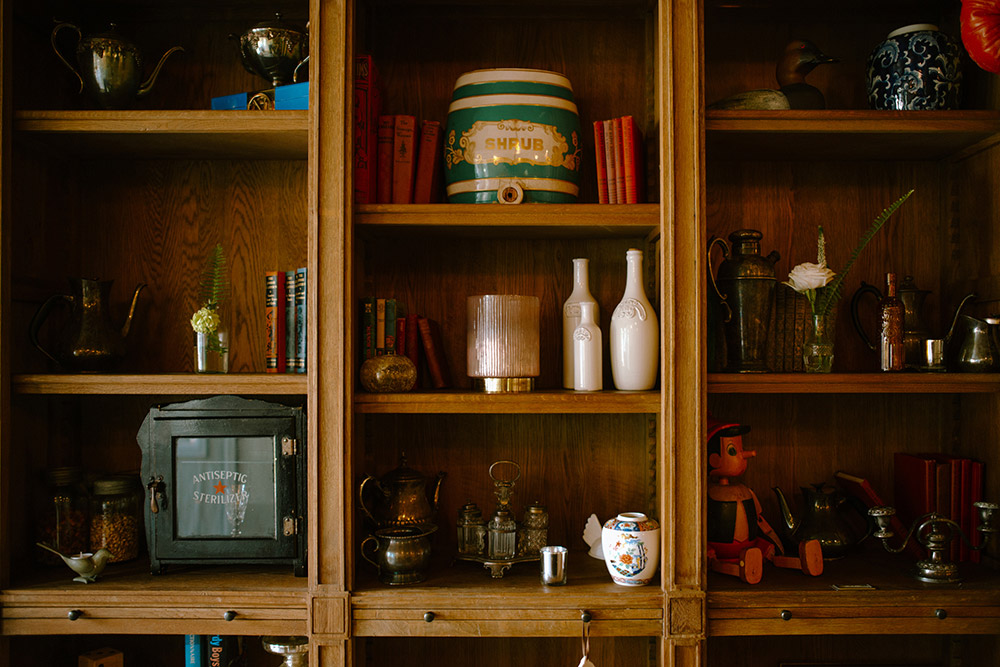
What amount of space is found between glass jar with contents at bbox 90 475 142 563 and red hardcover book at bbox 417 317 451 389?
83cm

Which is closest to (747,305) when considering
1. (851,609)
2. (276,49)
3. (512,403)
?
(512,403)

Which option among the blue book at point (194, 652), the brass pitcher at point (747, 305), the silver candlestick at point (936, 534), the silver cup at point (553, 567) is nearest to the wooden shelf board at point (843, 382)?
the brass pitcher at point (747, 305)

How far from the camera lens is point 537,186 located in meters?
1.63

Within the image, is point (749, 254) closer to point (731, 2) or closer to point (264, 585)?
point (731, 2)

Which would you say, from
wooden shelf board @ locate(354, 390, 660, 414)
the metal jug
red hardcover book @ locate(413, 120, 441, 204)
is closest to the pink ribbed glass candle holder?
wooden shelf board @ locate(354, 390, 660, 414)

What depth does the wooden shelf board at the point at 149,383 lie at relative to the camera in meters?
1.56

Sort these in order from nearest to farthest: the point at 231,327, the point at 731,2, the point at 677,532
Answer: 1. the point at 677,532
2. the point at 731,2
3. the point at 231,327

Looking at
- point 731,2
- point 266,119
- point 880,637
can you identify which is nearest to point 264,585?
point 266,119

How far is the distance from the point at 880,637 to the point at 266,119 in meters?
2.16

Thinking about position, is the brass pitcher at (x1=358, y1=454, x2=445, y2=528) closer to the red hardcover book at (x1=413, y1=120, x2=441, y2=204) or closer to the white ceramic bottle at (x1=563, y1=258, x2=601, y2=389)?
the white ceramic bottle at (x1=563, y1=258, x2=601, y2=389)

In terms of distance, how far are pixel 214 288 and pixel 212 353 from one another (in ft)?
0.73

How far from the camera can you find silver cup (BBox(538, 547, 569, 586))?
1556 mm

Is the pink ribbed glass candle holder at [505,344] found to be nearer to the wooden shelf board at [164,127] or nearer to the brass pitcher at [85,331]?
the wooden shelf board at [164,127]

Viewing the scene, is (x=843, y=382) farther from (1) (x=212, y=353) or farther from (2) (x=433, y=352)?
(1) (x=212, y=353)
